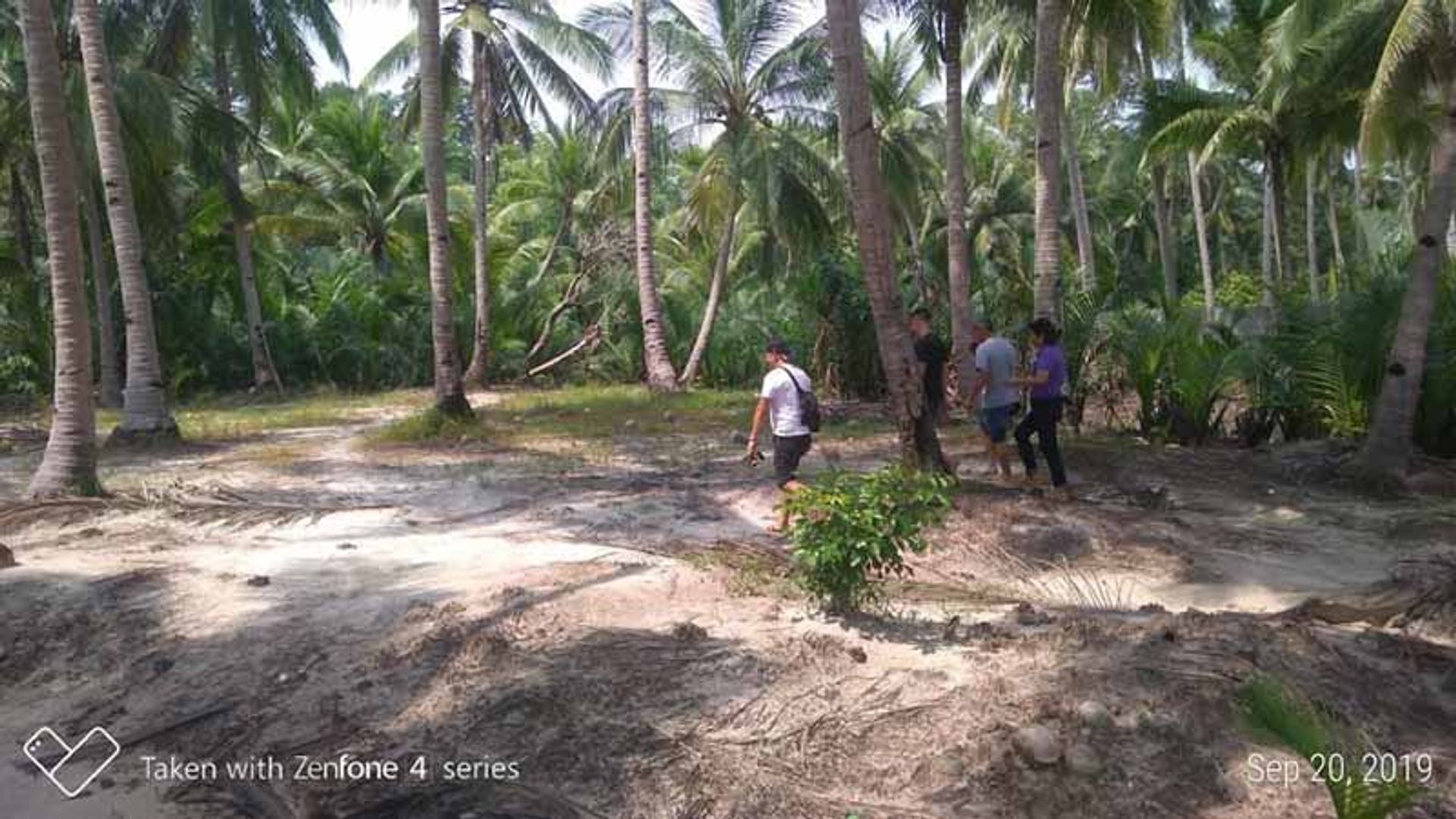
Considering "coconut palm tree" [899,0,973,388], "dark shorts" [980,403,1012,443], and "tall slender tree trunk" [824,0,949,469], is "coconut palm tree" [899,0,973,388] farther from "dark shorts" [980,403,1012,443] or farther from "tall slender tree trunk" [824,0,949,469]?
"tall slender tree trunk" [824,0,949,469]

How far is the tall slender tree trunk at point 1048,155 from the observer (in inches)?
439

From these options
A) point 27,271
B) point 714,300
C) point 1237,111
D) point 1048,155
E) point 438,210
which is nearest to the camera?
point 1048,155

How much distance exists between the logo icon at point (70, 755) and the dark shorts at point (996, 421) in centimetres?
729

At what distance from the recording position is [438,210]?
46.8ft

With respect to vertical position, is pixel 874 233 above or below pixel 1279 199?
below

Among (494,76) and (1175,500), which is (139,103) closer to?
(494,76)

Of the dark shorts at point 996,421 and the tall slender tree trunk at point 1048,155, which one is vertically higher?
the tall slender tree trunk at point 1048,155

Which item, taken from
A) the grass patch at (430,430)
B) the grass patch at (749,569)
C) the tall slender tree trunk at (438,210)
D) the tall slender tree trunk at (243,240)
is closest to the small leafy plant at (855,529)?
the grass patch at (749,569)

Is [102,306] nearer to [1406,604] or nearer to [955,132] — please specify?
[955,132]

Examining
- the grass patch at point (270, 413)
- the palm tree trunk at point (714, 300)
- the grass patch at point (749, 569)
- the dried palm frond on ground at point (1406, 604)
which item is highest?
the palm tree trunk at point (714, 300)

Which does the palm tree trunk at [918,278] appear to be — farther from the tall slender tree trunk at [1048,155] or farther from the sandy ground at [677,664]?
the sandy ground at [677,664]

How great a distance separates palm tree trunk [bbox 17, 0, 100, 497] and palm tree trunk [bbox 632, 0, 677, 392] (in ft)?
36.5

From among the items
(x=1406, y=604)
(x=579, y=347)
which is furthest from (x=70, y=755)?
(x=579, y=347)

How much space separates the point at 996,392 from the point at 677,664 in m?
5.44
